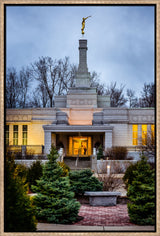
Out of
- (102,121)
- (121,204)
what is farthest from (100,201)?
(102,121)

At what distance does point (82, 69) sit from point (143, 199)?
1112 inches

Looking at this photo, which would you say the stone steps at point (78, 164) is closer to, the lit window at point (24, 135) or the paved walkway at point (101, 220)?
the lit window at point (24, 135)

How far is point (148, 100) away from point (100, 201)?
144 ft

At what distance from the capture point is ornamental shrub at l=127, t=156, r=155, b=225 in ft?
24.7

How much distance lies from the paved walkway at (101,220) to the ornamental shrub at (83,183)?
63.8 inches

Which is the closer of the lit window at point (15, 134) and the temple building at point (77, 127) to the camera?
the temple building at point (77, 127)

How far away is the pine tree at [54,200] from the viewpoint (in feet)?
25.9

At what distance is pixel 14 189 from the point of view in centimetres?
579

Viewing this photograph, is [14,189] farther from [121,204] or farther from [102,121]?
[102,121]

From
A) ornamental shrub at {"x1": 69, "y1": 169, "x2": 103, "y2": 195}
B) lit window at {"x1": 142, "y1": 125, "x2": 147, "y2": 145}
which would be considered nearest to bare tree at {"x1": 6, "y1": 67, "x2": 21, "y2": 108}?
lit window at {"x1": 142, "y1": 125, "x2": 147, "y2": 145}

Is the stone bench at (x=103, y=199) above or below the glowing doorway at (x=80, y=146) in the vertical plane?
below

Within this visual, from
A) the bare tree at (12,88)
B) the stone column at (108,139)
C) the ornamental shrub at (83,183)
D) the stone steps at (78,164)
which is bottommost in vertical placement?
the stone steps at (78,164)

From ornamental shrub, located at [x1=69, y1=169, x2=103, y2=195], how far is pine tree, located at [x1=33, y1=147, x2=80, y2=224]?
12.3 ft

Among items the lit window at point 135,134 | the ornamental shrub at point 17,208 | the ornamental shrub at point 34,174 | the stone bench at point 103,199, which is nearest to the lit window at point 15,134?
the lit window at point 135,134
